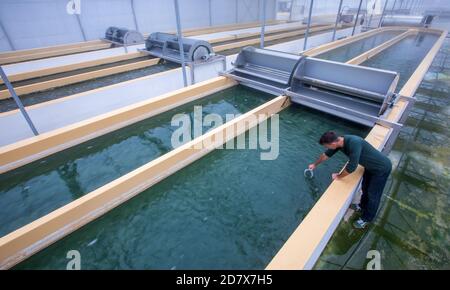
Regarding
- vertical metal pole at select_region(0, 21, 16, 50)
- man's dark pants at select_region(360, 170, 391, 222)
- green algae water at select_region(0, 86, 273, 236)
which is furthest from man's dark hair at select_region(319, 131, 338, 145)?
vertical metal pole at select_region(0, 21, 16, 50)

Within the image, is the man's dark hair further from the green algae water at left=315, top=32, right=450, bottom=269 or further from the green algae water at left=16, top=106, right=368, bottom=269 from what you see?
the green algae water at left=315, top=32, right=450, bottom=269

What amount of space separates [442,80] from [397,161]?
6369 mm

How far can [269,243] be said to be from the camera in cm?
251

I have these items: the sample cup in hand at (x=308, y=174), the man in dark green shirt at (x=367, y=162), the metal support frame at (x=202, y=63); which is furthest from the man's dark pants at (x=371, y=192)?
the metal support frame at (x=202, y=63)

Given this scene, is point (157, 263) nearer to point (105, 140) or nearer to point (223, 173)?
point (223, 173)

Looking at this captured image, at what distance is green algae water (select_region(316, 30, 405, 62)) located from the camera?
9717 millimetres

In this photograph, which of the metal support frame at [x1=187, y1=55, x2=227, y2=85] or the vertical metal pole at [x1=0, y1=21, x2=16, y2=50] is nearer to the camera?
the metal support frame at [x1=187, y1=55, x2=227, y2=85]

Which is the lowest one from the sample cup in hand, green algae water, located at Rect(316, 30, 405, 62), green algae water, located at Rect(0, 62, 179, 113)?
the sample cup in hand

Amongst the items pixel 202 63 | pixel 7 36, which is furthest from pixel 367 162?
pixel 7 36

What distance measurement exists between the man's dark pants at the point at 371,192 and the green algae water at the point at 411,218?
0.22 meters

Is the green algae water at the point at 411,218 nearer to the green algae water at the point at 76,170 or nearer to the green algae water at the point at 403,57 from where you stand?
the green algae water at the point at 76,170

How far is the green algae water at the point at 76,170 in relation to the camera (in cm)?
298

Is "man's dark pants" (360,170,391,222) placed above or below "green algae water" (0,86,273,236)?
above
